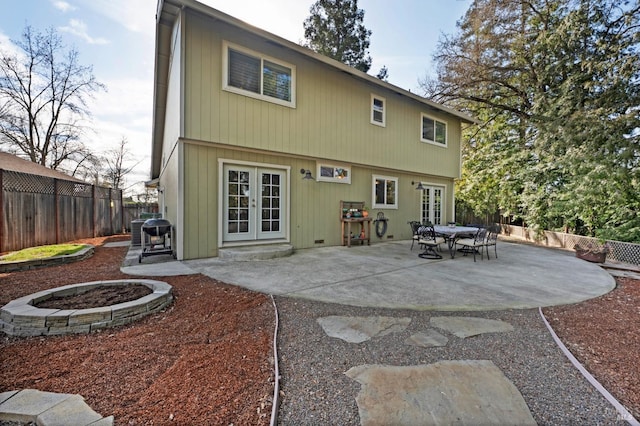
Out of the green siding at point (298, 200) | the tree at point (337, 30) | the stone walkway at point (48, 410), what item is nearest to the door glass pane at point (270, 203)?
the green siding at point (298, 200)

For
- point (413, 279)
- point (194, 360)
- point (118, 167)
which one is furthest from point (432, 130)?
point (118, 167)

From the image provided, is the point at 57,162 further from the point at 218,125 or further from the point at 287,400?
the point at 287,400

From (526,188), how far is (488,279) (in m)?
7.37

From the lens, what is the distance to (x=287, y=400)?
1.63m

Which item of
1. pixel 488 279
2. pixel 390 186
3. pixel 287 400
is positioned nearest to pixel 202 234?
pixel 287 400

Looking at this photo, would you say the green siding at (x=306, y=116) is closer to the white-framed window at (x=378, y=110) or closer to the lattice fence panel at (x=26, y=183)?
the white-framed window at (x=378, y=110)

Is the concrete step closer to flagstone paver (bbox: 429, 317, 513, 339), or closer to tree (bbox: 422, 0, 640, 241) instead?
flagstone paver (bbox: 429, 317, 513, 339)

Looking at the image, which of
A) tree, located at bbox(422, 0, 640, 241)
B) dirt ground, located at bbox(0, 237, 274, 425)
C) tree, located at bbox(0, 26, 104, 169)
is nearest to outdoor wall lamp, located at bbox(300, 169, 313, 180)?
dirt ground, located at bbox(0, 237, 274, 425)

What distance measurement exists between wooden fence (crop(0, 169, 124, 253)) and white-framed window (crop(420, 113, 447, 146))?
11593 mm

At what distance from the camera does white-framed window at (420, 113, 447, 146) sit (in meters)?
9.93

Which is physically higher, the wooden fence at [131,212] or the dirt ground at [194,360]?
the wooden fence at [131,212]

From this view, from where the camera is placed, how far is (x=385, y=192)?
916 centimetres

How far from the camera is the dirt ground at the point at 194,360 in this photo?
1.58 meters

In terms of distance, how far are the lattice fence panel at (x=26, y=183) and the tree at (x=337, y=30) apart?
13.2m
